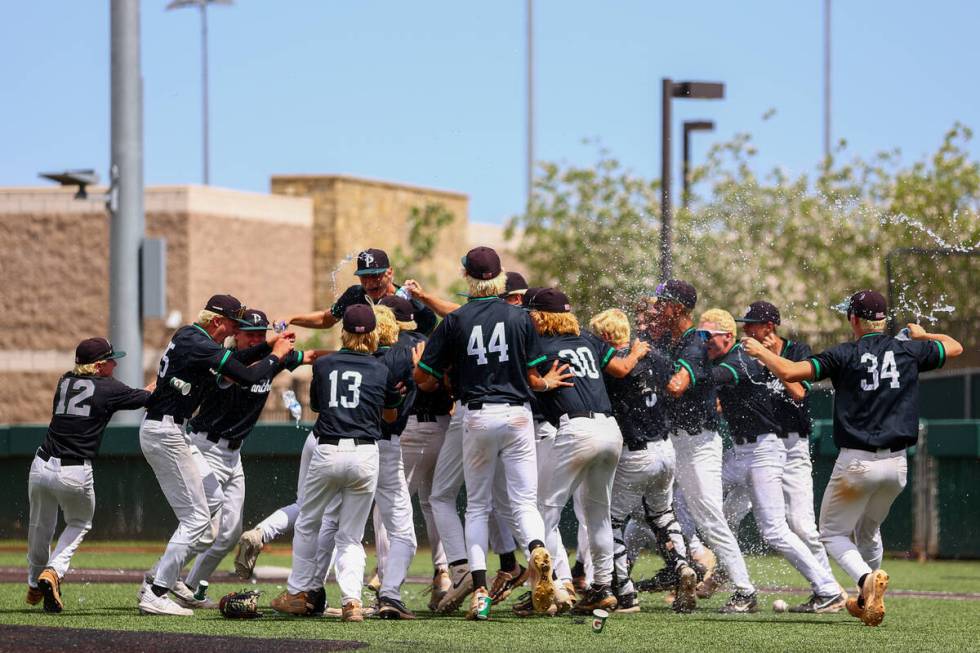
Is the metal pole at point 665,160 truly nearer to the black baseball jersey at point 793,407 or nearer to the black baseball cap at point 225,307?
the black baseball jersey at point 793,407

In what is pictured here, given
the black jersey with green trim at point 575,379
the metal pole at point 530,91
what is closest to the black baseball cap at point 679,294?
the black jersey with green trim at point 575,379

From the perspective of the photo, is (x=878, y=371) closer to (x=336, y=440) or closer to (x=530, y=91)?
(x=336, y=440)

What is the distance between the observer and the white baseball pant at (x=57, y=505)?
424 inches

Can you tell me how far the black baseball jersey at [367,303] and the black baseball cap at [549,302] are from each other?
0.97 m

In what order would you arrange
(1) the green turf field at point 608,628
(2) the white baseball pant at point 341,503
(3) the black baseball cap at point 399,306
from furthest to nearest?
(3) the black baseball cap at point 399,306 → (2) the white baseball pant at point 341,503 → (1) the green turf field at point 608,628

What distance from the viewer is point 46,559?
36.0ft

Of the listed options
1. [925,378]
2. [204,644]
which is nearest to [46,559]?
[204,644]

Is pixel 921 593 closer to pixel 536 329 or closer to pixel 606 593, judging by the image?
pixel 606 593

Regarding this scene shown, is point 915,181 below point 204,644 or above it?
above

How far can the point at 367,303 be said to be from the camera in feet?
35.9

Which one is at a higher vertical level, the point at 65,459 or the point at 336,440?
the point at 336,440

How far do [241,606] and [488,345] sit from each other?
2228 mm

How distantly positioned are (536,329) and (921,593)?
471cm

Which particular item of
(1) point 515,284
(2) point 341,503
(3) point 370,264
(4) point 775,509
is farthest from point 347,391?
(4) point 775,509
